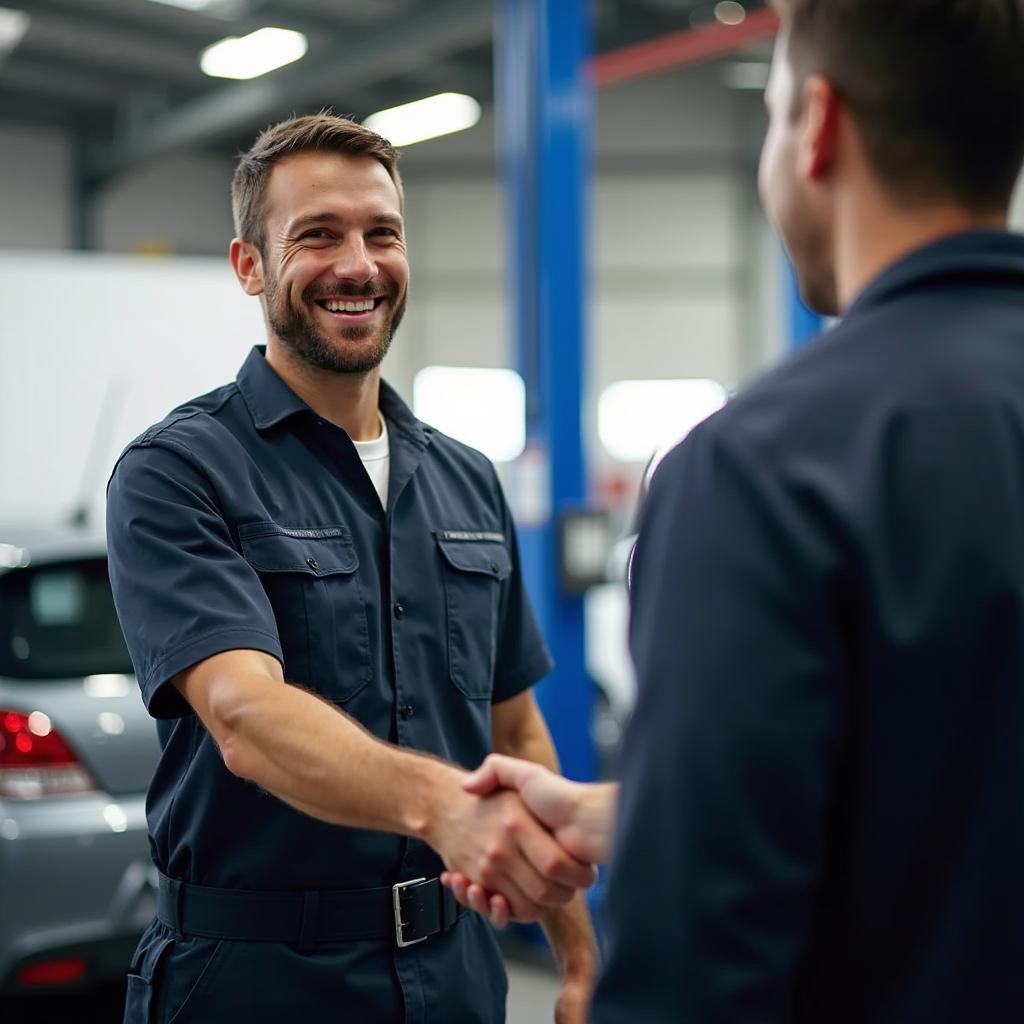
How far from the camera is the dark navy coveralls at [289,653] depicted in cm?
169

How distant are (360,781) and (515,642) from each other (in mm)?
602

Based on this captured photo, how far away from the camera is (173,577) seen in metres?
1.67

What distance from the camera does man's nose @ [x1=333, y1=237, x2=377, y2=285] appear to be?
6.31 feet

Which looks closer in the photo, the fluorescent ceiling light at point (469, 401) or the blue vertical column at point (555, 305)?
the blue vertical column at point (555, 305)

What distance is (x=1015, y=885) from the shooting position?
885 millimetres

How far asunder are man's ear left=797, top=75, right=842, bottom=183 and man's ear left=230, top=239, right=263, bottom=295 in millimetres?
1156

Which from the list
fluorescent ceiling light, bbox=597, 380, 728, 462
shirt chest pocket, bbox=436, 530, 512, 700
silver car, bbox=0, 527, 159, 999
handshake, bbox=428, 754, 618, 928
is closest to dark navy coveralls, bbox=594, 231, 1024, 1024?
handshake, bbox=428, 754, 618, 928

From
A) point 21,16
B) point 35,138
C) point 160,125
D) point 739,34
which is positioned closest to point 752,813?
point 739,34

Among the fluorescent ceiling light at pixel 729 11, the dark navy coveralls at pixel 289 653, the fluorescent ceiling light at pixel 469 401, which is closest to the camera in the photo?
the dark navy coveralls at pixel 289 653

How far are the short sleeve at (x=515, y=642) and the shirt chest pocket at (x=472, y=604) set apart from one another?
0.06 m

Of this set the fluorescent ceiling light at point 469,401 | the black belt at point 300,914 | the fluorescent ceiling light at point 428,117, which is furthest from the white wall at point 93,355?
the fluorescent ceiling light at point 469,401

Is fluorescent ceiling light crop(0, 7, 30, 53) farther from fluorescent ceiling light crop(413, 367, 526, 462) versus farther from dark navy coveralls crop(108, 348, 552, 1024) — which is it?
dark navy coveralls crop(108, 348, 552, 1024)

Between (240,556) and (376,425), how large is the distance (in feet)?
1.30

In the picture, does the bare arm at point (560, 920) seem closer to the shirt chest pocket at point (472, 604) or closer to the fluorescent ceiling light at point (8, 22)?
the shirt chest pocket at point (472, 604)
